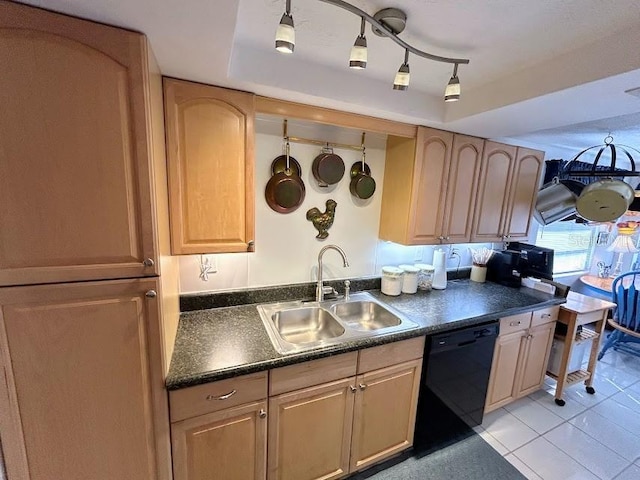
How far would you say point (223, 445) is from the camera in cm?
123

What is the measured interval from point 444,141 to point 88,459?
94.6 inches

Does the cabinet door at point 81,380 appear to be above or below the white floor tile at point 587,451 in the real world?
above

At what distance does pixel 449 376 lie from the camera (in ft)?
5.70

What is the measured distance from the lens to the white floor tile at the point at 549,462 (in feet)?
5.65

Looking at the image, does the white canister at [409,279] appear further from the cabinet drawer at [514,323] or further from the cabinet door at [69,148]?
the cabinet door at [69,148]

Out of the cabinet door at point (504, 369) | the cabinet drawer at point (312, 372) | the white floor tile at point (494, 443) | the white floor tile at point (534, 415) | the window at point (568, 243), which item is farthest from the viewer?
the window at point (568, 243)

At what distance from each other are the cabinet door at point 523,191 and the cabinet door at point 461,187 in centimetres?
45

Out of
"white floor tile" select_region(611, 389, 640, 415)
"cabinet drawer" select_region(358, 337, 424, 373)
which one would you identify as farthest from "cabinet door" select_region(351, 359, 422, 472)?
"white floor tile" select_region(611, 389, 640, 415)

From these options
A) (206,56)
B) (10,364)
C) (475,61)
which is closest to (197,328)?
(10,364)

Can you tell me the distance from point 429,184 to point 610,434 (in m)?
2.26

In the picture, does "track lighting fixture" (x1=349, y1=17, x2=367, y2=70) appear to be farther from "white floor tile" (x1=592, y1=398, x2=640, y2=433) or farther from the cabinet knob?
"white floor tile" (x1=592, y1=398, x2=640, y2=433)

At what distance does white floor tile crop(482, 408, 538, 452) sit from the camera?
6.37 feet

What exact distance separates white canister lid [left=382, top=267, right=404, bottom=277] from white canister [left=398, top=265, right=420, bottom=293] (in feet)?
0.17

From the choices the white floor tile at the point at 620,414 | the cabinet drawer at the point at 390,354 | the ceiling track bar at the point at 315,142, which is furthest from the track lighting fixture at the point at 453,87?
the white floor tile at the point at 620,414
